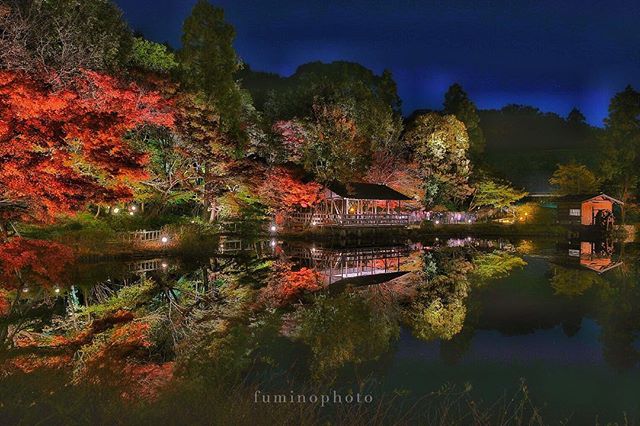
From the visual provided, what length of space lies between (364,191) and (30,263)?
23.3m

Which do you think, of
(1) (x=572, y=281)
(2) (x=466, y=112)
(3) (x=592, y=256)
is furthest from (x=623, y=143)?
(1) (x=572, y=281)

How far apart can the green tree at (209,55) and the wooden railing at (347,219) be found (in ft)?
23.5

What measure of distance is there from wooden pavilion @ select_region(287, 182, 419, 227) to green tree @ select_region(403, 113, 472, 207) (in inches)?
151

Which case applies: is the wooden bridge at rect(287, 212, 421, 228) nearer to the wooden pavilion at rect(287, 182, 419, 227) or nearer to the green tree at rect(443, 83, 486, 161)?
the wooden pavilion at rect(287, 182, 419, 227)

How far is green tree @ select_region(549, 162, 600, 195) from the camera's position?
138ft

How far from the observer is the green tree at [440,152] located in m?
39.5

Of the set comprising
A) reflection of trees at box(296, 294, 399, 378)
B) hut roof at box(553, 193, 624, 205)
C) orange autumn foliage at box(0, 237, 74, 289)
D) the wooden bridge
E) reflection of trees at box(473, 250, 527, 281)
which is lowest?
reflection of trees at box(296, 294, 399, 378)

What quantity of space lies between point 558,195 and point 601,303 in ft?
107

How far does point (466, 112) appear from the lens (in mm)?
45750

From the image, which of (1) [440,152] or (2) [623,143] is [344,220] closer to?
(1) [440,152]

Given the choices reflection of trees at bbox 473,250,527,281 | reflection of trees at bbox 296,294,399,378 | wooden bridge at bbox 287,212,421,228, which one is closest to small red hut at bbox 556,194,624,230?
wooden bridge at bbox 287,212,421,228

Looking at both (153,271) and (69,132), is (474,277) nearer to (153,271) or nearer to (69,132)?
(153,271)

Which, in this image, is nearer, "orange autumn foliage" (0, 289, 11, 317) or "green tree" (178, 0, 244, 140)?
"orange autumn foliage" (0, 289, 11, 317)

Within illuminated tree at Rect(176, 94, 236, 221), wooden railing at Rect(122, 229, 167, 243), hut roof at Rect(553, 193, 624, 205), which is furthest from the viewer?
hut roof at Rect(553, 193, 624, 205)
